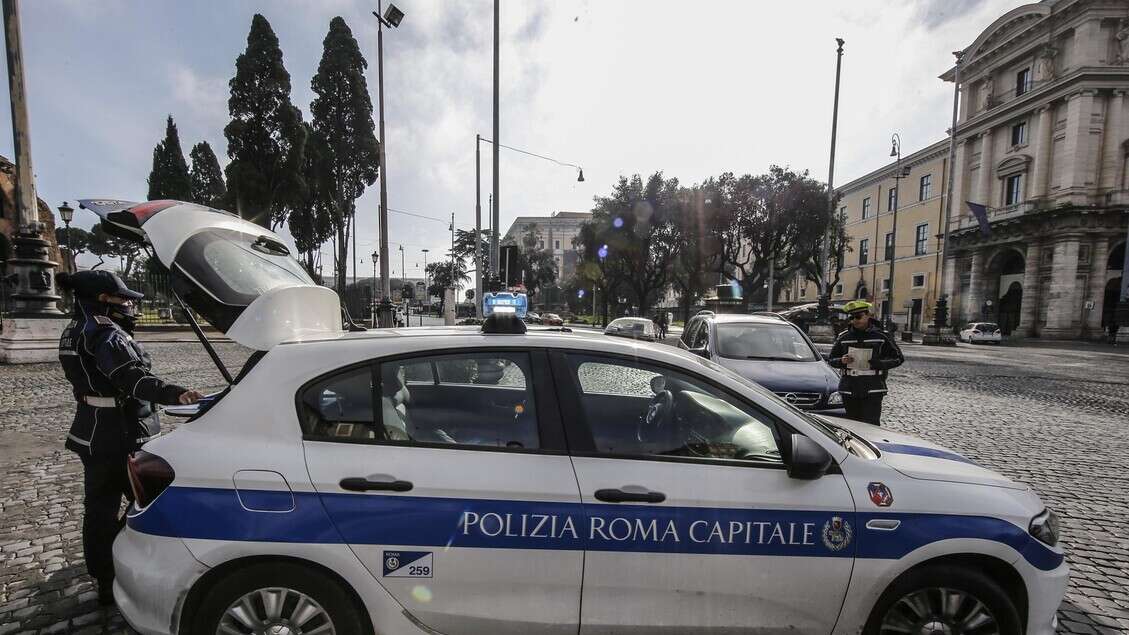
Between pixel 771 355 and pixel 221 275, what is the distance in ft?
20.1

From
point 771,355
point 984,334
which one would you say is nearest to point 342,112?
point 771,355

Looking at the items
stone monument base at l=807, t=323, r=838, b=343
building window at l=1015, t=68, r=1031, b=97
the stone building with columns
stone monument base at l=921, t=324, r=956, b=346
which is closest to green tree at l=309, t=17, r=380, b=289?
stone monument base at l=807, t=323, r=838, b=343

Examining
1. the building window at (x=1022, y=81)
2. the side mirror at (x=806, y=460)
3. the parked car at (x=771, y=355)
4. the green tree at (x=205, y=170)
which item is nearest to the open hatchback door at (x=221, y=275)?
the side mirror at (x=806, y=460)

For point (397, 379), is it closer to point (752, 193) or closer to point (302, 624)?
point (302, 624)

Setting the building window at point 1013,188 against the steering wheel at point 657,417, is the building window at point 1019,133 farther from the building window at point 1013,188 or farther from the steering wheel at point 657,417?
the steering wheel at point 657,417

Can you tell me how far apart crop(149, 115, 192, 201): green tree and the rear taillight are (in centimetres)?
4762

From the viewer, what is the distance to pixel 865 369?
15.1ft

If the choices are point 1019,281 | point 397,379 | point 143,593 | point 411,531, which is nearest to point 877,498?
point 411,531

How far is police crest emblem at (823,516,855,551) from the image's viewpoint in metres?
1.97

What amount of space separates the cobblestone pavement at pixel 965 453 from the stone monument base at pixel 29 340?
0.83 m

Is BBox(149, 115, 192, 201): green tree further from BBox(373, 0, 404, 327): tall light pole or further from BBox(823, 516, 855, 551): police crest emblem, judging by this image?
BBox(823, 516, 855, 551): police crest emblem

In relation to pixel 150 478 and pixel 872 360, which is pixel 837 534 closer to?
pixel 150 478

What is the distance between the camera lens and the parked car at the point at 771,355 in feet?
18.3

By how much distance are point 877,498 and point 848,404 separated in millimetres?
3104
